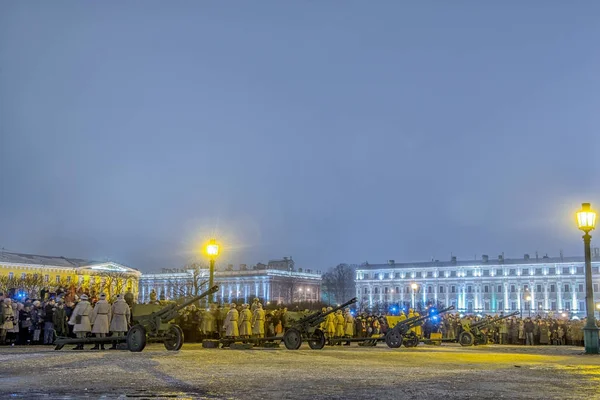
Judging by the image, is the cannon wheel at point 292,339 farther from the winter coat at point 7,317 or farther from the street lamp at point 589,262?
the street lamp at point 589,262

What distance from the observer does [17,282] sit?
104 metres

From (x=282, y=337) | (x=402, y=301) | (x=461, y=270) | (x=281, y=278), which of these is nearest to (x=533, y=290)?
(x=461, y=270)

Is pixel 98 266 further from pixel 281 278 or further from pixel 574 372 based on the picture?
pixel 574 372

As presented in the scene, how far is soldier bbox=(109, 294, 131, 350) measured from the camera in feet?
78.7

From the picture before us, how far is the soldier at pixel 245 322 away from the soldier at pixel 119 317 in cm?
619

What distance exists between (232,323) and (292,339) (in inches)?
104

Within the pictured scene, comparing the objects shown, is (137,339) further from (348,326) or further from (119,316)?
(348,326)

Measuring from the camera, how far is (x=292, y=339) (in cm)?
2756

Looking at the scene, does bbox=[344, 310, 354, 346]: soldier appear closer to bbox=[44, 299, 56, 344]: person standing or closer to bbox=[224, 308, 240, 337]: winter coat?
bbox=[224, 308, 240, 337]: winter coat

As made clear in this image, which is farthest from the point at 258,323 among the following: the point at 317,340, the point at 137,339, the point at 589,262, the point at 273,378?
the point at 273,378

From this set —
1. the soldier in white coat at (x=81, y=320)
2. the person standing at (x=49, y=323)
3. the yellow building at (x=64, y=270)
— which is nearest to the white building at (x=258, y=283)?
the yellow building at (x=64, y=270)

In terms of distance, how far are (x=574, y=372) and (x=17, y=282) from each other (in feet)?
325

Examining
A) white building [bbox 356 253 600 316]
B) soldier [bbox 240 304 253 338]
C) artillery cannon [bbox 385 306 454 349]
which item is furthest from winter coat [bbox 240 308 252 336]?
white building [bbox 356 253 600 316]

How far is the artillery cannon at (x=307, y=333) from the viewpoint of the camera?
1086 inches
